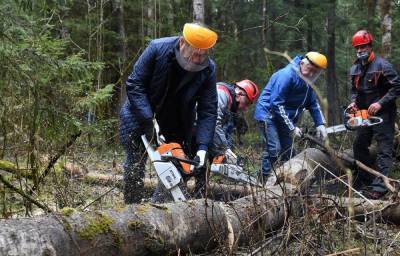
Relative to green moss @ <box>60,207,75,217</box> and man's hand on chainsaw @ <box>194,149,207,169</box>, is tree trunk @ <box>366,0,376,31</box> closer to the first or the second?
man's hand on chainsaw @ <box>194,149,207,169</box>

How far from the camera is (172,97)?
186 inches

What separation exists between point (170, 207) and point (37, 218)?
1014 mm

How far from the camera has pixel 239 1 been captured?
58.9 feet

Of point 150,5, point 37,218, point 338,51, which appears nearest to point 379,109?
point 37,218

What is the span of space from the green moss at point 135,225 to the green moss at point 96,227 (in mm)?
126

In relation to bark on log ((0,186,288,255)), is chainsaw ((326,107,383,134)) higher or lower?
lower

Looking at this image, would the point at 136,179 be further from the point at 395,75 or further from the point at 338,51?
the point at 338,51

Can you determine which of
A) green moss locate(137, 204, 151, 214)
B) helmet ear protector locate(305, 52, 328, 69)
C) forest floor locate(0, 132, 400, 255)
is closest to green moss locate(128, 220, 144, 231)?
green moss locate(137, 204, 151, 214)

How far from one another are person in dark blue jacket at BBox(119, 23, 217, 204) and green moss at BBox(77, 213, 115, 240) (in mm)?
1499

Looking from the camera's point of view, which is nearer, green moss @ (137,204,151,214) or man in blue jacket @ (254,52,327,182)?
green moss @ (137,204,151,214)

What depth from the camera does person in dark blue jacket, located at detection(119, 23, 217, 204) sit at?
14.3ft

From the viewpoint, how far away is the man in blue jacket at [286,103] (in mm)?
6559

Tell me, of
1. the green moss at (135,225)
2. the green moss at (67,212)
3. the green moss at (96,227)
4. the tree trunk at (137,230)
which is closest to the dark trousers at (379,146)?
the tree trunk at (137,230)

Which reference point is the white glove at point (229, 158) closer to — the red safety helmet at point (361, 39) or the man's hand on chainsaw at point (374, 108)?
the man's hand on chainsaw at point (374, 108)
